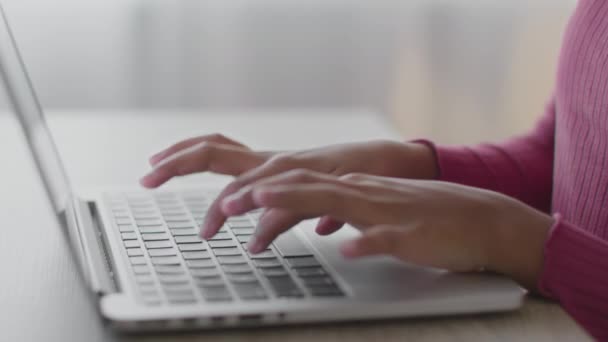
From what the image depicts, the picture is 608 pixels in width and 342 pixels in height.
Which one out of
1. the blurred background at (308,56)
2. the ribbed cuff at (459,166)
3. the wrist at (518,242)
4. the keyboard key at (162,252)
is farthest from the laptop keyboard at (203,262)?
the blurred background at (308,56)

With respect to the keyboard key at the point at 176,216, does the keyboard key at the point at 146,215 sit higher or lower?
higher

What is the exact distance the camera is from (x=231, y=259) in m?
0.63

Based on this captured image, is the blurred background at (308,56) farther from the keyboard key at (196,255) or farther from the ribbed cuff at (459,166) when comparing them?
the keyboard key at (196,255)

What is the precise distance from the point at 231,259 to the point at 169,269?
51 mm

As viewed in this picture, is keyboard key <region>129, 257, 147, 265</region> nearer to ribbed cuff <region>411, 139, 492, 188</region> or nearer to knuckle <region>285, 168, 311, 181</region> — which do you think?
knuckle <region>285, 168, 311, 181</region>

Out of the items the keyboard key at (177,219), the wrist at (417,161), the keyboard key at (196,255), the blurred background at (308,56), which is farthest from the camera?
the blurred background at (308,56)

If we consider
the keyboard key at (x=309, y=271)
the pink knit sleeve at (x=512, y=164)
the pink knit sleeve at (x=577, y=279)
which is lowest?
the pink knit sleeve at (x=512, y=164)

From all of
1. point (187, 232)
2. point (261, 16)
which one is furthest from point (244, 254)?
point (261, 16)

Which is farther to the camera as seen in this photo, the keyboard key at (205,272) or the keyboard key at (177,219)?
the keyboard key at (177,219)

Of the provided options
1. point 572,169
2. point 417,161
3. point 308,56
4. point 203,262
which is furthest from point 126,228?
point 308,56

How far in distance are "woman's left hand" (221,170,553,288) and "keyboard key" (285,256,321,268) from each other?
2cm

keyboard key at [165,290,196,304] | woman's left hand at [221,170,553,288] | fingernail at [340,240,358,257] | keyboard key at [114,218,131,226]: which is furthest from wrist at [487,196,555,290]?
keyboard key at [114,218,131,226]

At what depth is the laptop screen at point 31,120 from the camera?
2.10 ft

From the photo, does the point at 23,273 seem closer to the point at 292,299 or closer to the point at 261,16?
the point at 292,299
